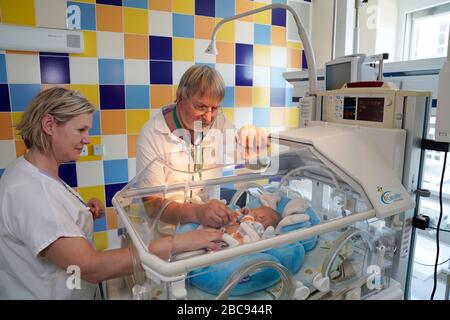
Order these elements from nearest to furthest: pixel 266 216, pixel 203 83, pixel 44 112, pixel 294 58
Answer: pixel 44 112, pixel 266 216, pixel 203 83, pixel 294 58

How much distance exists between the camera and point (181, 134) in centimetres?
175

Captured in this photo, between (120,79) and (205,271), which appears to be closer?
(205,271)

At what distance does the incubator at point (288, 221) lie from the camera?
87cm

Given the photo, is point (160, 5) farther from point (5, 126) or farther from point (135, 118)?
point (5, 126)

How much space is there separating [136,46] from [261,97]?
114 cm

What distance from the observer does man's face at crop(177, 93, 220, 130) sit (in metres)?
1.61

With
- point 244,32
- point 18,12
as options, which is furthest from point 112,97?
point 244,32

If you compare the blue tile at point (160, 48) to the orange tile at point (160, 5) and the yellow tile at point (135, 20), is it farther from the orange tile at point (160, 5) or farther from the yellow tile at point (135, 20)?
the orange tile at point (160, 5)

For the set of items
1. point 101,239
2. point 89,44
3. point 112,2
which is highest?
point 112,2

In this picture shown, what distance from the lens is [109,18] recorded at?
2369 millimetres

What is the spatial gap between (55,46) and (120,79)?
46cm

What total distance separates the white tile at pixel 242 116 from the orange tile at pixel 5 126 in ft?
Result: 5.46

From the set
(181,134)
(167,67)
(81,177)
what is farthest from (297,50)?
(81,177)
